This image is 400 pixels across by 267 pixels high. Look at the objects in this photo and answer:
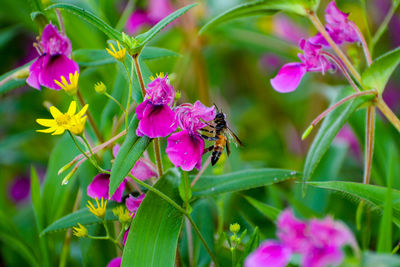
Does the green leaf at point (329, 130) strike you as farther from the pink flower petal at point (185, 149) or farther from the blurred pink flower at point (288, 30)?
the blurred pink flower at point (288, 30)

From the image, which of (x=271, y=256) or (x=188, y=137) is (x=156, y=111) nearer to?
(x=188, y=137)

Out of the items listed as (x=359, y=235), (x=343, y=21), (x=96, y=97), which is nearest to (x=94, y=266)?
(x=96, y=97)

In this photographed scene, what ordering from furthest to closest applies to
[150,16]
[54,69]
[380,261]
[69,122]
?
[150,16] < [54,69] < [69,122] < [380,261]

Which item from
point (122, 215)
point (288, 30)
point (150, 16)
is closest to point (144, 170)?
point (122, 215)

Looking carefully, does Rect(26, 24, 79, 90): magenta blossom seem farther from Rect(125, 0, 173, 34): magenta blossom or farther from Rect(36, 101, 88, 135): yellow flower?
Rect(125, 0, 173, 34): magenta blossom

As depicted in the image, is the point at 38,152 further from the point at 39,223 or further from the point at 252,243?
the point at 252,243

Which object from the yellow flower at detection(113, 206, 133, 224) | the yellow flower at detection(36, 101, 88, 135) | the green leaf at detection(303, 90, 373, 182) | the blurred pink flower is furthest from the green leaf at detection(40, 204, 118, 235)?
the blurred pink flower
